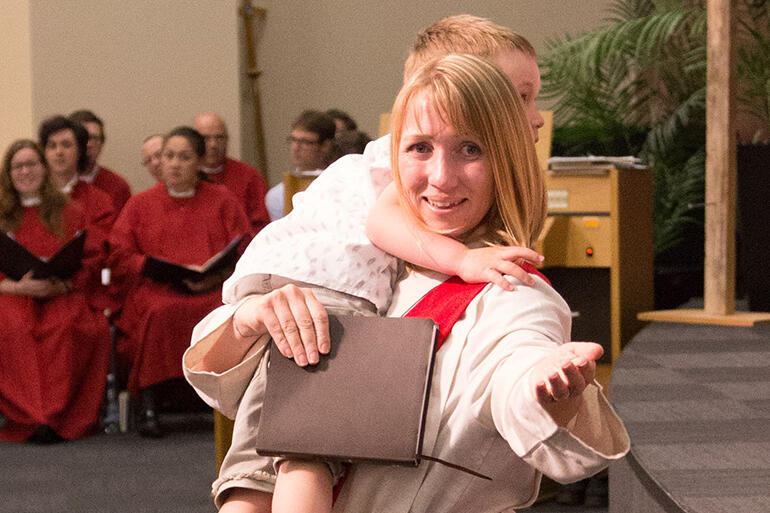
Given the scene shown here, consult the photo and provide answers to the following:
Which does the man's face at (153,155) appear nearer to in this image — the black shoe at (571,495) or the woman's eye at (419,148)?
the black shoe at (571,495)

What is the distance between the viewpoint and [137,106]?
28.7 feet

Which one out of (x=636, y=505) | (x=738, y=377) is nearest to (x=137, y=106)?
(x=738, y=377)

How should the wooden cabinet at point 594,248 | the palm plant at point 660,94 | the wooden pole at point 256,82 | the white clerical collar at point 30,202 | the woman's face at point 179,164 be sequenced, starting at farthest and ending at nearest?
1. the wooden pole at point 256,82
2. the palm plant at point 660,94
3. the woman's face at point 179,164
4. the white clerical collar at point 30,202
5. the wooden cabinet at point 594,248

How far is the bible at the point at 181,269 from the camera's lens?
6.04 meters

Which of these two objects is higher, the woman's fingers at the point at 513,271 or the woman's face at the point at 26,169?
the woman's face at the point at 26,169

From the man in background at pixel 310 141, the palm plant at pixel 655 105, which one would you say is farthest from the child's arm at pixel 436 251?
the palm plant at pixel 655 105

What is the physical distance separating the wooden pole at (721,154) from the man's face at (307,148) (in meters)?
2.55

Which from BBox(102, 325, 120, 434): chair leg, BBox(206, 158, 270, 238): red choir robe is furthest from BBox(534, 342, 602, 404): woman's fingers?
BBox(206, 158, 270, 238): red choir robe

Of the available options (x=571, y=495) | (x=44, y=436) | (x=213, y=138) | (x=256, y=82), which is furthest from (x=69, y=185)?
(x=571, y=495)

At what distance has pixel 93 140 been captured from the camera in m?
7.39

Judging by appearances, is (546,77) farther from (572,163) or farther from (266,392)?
(266,392)

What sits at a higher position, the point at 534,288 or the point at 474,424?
the point at 534,288

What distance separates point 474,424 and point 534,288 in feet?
0.59

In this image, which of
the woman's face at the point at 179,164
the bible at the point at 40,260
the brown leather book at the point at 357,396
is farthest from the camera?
the woman's face at the point at 179,164
